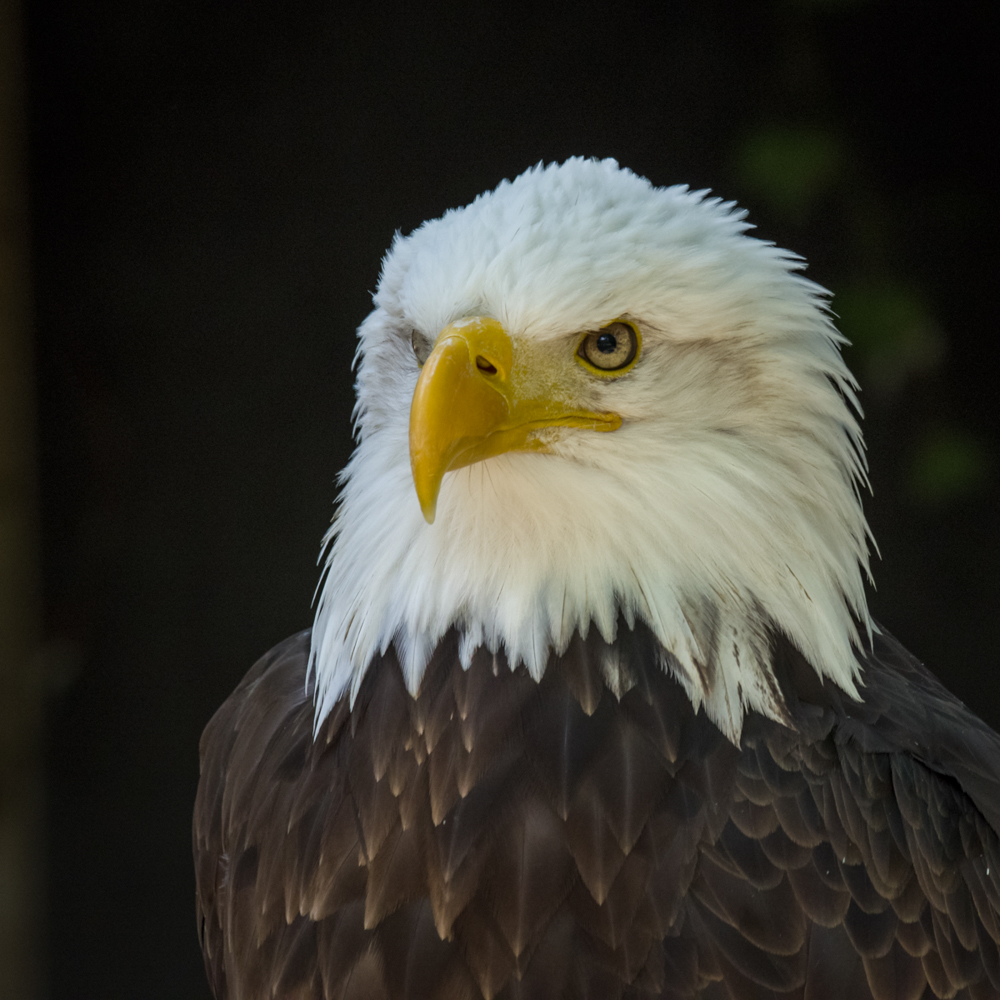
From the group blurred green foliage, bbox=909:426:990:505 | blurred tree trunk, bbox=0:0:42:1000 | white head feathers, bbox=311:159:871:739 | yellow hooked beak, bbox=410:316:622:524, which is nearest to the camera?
yellow hooked beak, bbox=410:316:622:524

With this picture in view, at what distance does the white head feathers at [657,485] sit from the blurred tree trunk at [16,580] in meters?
0.91

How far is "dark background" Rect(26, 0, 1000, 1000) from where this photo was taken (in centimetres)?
161

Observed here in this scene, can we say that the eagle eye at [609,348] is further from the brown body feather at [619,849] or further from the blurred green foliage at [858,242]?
the blurred green foliage at [858,242]

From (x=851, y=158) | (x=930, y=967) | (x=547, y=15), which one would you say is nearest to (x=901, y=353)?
(x=851, y=158)

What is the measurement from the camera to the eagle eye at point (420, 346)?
100cm

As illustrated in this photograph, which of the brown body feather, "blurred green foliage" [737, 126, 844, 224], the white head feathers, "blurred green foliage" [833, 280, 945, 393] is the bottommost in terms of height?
the brown body feather

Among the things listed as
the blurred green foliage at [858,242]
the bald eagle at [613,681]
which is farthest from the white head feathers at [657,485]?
the blurred green foliage at [858,242]

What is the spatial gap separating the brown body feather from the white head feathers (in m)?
0.03

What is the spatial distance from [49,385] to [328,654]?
87 centimetres

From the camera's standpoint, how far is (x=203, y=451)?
1.75 metres

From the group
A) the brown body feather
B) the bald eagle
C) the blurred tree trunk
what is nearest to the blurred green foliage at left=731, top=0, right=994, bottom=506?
the bald eagle

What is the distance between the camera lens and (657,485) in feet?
3.16

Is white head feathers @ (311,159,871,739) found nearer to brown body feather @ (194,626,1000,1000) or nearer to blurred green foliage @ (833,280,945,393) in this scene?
brown body feather @ (194,626,1000,1000)

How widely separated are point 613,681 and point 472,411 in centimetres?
28
